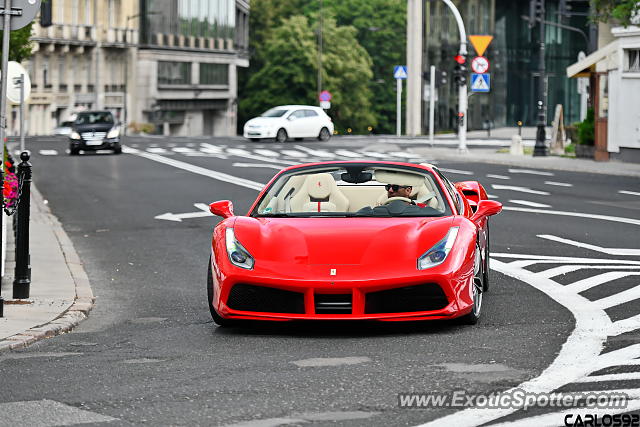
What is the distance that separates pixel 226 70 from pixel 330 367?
120 m

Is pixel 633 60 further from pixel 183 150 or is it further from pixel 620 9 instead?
pixel 183 150

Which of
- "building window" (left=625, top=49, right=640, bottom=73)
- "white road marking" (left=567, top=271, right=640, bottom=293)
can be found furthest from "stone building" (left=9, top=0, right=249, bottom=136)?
"white road marking" (left=567, top=271, right=640, bottom=293)

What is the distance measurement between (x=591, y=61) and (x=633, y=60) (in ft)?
14.0

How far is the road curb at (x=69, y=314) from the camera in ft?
31.4

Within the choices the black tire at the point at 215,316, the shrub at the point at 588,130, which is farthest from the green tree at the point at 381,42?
the black tire at the point at 215,316

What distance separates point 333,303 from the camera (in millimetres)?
9469

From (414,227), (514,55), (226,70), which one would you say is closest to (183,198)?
(414,227)

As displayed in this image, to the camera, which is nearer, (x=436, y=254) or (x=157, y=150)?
(x=436, y=254)

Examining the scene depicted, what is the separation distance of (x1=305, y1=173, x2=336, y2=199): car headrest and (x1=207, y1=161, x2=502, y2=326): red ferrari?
0.77ft

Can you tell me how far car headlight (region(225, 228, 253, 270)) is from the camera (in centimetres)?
976

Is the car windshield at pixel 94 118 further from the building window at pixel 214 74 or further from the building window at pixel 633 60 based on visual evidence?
the building window at pixel 214 74

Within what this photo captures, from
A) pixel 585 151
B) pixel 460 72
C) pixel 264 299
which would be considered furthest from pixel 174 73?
pixel 264 299

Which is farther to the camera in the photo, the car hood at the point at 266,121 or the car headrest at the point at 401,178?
the car hood at the point at 266,121

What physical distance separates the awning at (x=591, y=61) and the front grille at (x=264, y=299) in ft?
112
